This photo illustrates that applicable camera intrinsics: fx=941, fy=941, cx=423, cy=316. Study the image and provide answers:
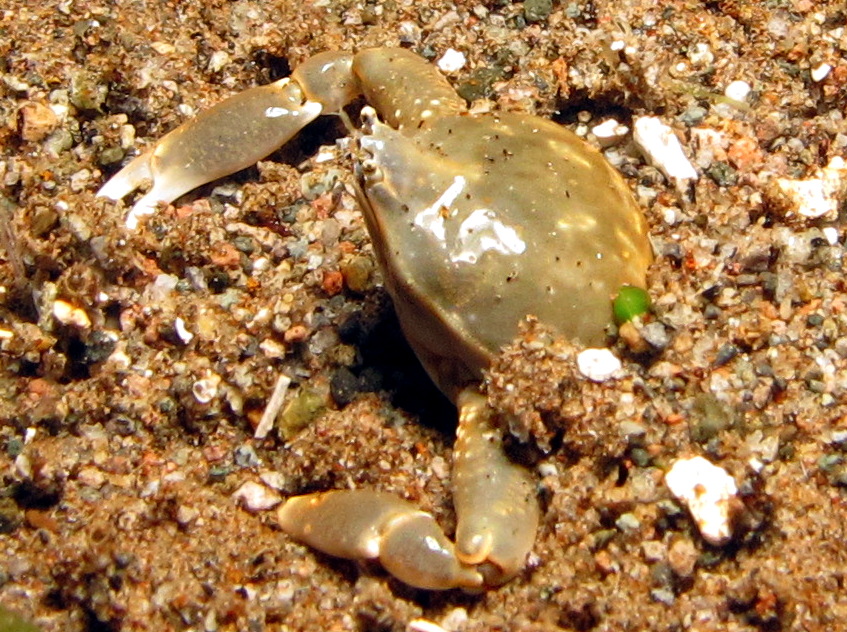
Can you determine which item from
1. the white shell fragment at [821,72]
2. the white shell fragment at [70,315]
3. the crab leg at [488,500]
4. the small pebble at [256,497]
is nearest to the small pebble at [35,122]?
the white shell fragment at [70,315]

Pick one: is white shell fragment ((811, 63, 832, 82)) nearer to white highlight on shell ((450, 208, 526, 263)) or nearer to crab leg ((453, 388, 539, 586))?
white highlight on shell ((450, 208, 526, 263))

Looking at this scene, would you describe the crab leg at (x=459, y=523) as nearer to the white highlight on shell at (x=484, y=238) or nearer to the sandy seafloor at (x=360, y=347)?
the sandy seafloor at (x=360, y=347)

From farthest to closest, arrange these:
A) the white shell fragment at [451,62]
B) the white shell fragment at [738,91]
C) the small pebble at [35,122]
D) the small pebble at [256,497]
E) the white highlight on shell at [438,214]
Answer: the white shell fragment at [451,62], the small pebble at [35,122], the white shell fragment at [738,91], the small pebble at [256,497], the white highlight on shell at [438,214]

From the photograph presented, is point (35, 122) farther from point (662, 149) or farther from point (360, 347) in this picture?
point (662, 149)

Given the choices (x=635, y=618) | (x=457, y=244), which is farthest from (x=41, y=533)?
(x=635, y=618)

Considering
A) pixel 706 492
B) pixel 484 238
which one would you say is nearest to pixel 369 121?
pixel 484 238
